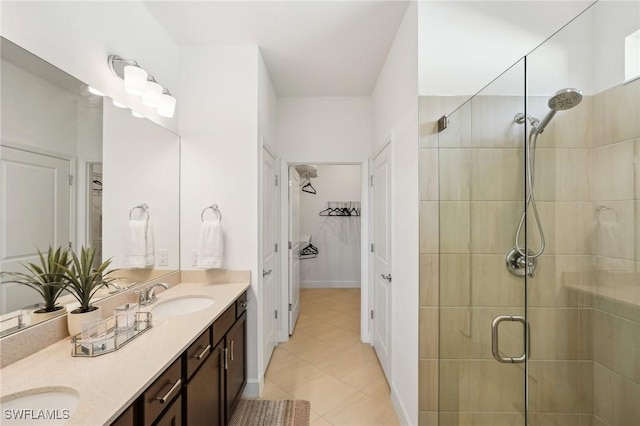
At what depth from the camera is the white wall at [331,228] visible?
215 inches

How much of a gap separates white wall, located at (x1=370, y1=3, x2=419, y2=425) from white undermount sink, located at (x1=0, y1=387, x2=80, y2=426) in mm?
1571

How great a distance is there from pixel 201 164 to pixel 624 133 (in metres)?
2.35

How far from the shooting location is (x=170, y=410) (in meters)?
1.08

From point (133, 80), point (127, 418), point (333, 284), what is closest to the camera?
point (127, 418)

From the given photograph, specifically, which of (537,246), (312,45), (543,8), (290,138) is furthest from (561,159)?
(290,138)

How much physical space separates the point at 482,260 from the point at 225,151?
189 cm

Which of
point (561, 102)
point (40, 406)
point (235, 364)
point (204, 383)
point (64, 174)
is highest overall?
point (561, 102)

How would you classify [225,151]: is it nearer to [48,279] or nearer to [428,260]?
[48,279]

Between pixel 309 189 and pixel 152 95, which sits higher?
pixel 152 95

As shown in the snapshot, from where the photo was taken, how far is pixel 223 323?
65.5 inches

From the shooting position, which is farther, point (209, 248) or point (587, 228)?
point (209, 248)

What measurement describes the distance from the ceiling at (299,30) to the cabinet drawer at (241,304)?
1912mm

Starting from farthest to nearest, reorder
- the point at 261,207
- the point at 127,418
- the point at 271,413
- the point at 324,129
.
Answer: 1. the point at 324,129
2. the point at 261,207
3. the point at 271,413
4. the point at 127,418

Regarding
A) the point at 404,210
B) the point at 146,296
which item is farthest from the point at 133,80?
the point at 404,210
